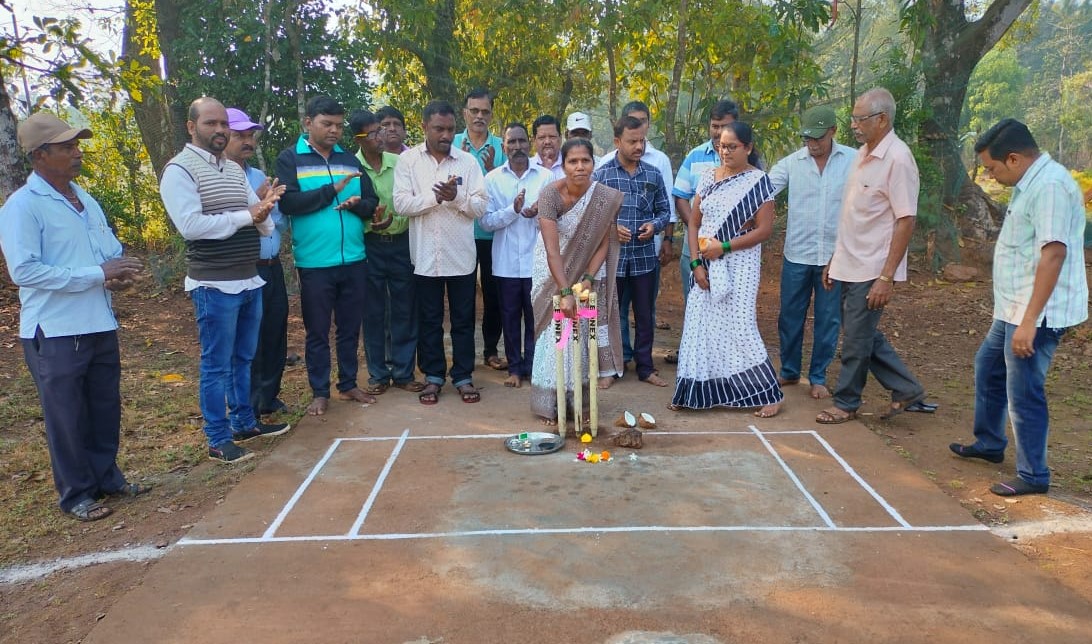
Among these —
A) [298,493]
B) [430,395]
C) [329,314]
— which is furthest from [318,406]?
[298,493]

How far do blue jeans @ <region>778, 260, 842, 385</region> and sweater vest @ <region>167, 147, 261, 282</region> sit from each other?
3525mm

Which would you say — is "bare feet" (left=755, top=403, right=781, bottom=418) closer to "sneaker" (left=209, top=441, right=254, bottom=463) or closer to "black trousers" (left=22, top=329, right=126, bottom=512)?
"sneaker" (left=209, top=441, right=254, bottom=463)

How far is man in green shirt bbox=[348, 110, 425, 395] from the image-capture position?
5.43 m

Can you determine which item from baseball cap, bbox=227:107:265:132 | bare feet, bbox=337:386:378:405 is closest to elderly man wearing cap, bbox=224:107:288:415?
baseball cap, bbox=227:107:265:132

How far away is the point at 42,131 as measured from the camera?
3.57 metres

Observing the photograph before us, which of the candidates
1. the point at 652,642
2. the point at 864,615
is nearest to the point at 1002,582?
the point at 864,615

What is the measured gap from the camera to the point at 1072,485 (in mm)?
4078

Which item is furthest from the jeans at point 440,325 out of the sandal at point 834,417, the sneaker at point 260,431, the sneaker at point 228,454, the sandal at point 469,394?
the sandal at point 834,417

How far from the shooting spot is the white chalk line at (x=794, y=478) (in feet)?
11.9

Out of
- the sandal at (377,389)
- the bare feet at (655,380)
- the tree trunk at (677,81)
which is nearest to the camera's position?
the sandal at (377,389)

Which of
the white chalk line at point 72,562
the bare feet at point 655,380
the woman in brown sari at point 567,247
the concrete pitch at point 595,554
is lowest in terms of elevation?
the white chalk line at point 72,562

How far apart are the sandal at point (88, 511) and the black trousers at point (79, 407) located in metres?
0.03

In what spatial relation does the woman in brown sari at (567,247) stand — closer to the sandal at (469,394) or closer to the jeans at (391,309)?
the sandal at (469,394)

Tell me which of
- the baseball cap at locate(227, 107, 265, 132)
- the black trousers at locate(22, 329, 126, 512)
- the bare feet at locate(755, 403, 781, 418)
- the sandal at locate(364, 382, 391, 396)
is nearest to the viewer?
the black trousers at locate(22, 329, 126, 512)
